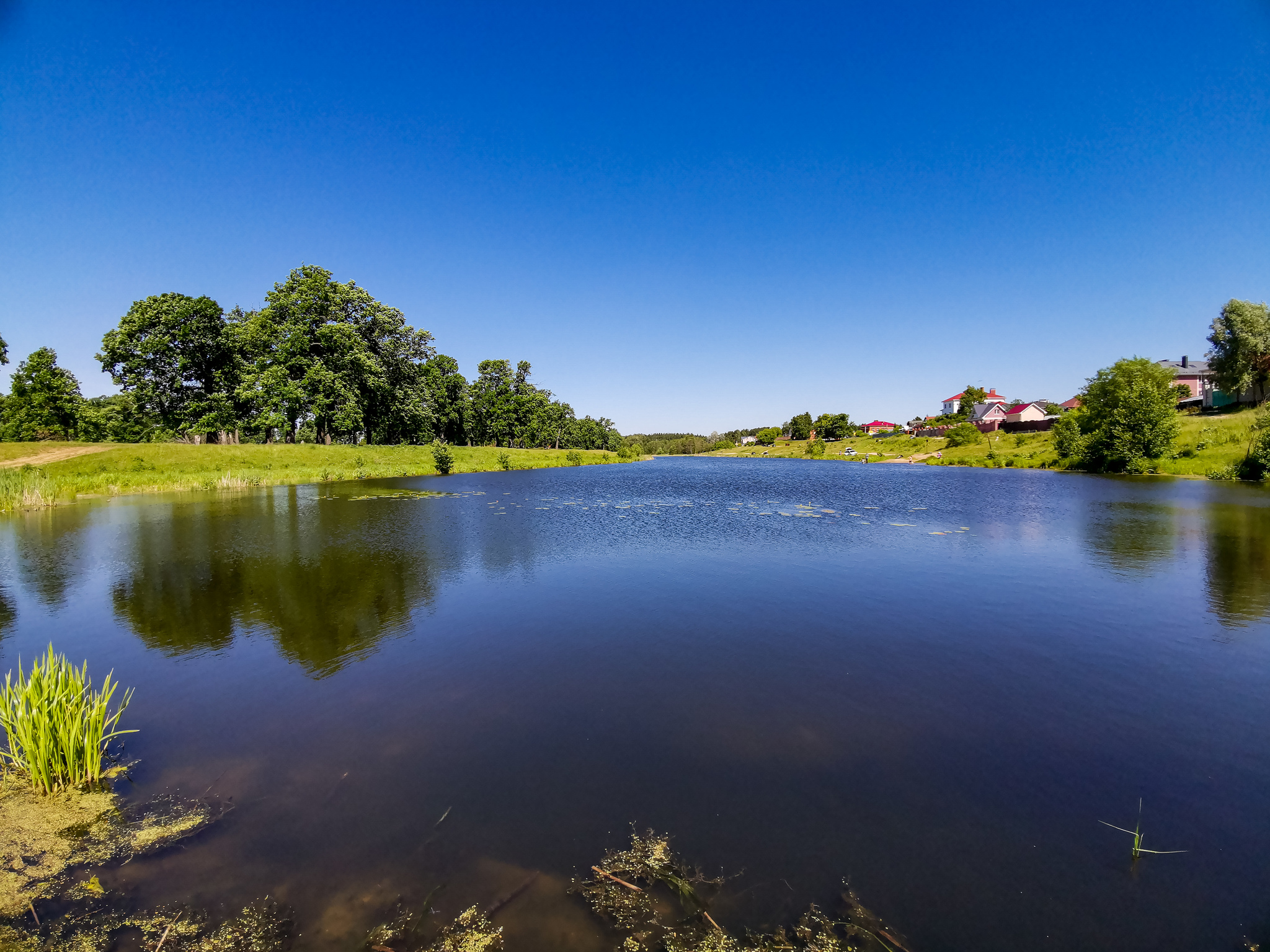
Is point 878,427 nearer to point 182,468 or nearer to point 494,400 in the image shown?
point 494,400

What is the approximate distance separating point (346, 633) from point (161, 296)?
56.7 m

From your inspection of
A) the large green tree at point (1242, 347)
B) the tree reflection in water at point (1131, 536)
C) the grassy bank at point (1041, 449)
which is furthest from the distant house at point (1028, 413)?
the tree reflection in water at point (1131, 536)

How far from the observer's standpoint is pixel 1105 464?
5538 cm

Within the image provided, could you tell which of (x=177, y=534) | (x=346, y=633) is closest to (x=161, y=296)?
(x=177, y=534)

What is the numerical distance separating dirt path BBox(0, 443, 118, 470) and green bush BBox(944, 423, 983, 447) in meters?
104

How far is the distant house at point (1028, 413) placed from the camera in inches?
4144

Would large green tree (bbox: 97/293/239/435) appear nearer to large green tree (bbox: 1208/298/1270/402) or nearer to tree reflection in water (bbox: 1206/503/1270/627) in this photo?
tree reflection in water (bbox: 1206/503/1270/627)

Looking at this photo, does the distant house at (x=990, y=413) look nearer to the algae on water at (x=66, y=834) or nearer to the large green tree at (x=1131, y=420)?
the large green tree at (x=1131, y=420)

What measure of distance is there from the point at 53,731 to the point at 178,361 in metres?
58.6

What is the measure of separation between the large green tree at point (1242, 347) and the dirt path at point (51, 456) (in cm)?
10702

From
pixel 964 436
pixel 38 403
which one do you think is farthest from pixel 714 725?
pixel 964 436

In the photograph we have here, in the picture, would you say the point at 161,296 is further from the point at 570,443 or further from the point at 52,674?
the point at 570,443

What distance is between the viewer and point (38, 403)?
63031 millimetres

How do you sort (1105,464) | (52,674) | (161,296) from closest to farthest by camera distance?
(52,674) → (161,296) → (1105,464)
